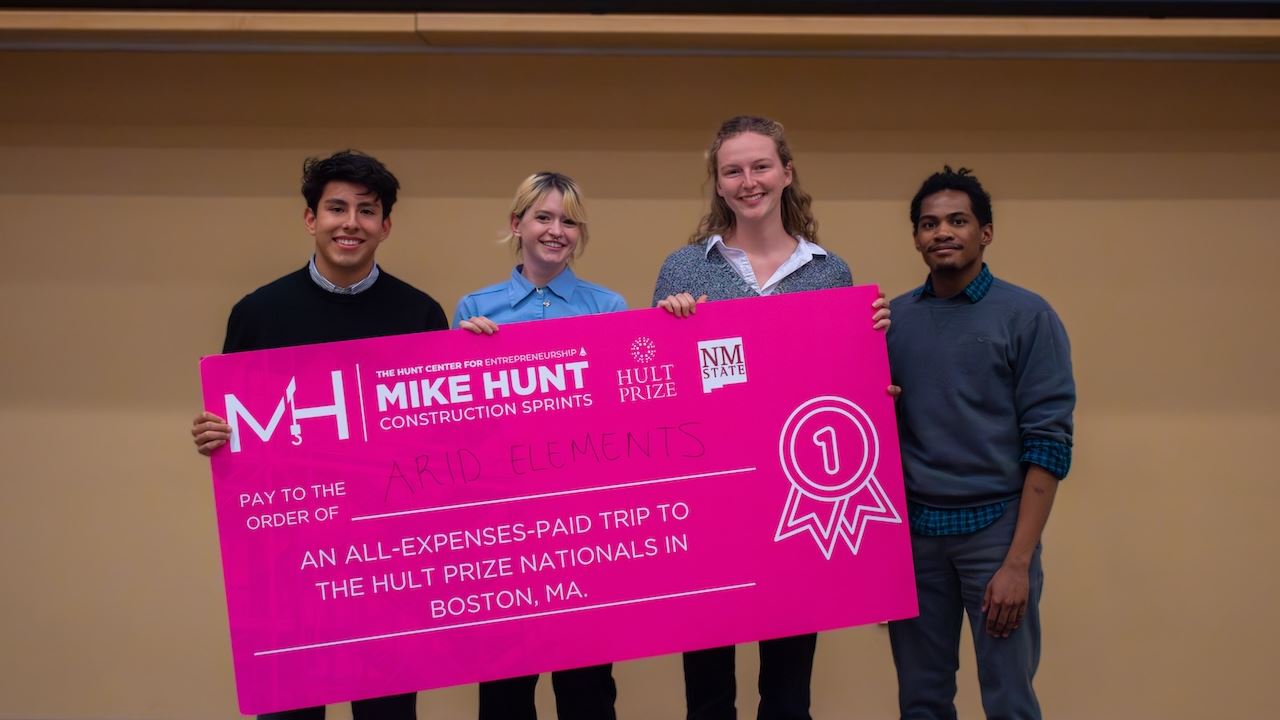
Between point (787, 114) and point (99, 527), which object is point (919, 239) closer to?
point (787, 114)

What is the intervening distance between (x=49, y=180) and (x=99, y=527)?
4.09 feet

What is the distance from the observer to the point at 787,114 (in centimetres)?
344

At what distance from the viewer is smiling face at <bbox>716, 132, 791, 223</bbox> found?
220 cm

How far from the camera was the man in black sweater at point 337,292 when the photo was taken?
7.03 ft

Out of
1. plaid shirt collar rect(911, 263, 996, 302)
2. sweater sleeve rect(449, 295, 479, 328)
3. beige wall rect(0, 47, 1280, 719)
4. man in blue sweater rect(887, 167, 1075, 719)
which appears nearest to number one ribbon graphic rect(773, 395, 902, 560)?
man in blue sweater rect(887, 167, 1075, 719)

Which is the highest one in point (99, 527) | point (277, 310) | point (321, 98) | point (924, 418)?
point (321, 98)

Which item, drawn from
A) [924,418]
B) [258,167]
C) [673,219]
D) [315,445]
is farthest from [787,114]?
[315,445]

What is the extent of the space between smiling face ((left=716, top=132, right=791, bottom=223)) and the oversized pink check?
0.24 metres

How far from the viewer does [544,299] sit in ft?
7.59

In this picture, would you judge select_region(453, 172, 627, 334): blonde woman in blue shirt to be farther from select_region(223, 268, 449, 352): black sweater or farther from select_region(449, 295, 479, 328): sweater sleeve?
select_region(223, 268, 449, 352): black sweater

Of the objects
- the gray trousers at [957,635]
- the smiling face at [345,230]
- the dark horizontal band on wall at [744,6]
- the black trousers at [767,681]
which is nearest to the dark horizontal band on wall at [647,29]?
the dark horizontal band on wall at [744,6]

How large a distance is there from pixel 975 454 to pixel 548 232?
1080mm

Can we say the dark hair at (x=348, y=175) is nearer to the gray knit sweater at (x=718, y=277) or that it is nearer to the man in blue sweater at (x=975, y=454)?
the gray knit sweater at (x=718, y=277)
